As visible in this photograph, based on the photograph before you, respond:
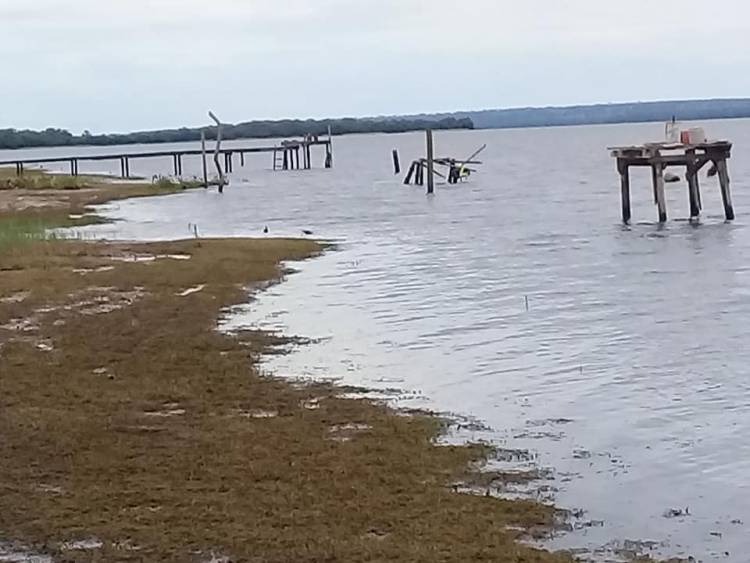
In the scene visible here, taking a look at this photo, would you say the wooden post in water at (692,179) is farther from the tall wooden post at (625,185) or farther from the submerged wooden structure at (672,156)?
the tall wooden post at (625,185)

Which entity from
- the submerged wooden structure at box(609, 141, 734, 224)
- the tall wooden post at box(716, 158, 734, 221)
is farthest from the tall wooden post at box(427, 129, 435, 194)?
the submerged wooden structure at box(609, 141, 734, 224)

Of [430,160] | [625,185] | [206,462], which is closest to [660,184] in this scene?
[625,185]

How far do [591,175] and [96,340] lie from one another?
63131 mm

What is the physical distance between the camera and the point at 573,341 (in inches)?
686

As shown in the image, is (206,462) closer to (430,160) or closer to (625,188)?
(625,188)

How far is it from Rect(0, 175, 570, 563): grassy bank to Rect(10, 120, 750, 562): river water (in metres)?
0.76

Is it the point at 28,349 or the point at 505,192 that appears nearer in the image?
the point at 28,349

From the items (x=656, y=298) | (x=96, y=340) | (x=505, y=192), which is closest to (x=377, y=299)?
(x=656, y=298)

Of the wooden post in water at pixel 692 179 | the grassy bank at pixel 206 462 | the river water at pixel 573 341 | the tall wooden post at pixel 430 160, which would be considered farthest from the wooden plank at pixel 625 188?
the grassy bank at pixel 206 462

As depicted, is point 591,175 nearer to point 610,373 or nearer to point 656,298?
point 656,298

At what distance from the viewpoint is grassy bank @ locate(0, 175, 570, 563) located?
329 inches

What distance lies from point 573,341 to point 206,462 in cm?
795

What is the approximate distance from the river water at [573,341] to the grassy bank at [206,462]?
2.48 feet

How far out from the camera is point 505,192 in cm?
6206
